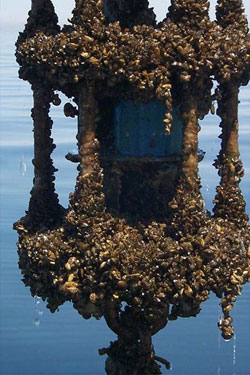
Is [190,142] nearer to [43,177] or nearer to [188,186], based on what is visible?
[188,186]

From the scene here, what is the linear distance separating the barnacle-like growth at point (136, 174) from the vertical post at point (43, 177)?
12 mm

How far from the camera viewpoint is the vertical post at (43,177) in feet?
36.2

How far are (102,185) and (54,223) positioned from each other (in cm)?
68

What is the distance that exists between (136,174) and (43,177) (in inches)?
36.0

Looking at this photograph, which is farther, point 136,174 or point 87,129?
point 136,174

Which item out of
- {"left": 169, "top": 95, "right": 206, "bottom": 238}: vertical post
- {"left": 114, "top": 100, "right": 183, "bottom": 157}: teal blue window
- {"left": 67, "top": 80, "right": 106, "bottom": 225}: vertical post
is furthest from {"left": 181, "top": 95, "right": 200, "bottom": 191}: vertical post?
{"left": 67, "top": 80, "right": 106, "bottom": 225}: vertical post

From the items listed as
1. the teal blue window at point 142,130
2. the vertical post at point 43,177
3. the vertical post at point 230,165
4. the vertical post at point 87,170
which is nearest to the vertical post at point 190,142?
the teal blue window at point 142,130

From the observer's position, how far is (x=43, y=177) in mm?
11125

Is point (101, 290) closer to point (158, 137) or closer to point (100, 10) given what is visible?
point (158, 137)

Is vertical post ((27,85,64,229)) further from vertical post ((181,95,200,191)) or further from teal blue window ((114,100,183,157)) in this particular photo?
vertical post ((181,95,200,191))

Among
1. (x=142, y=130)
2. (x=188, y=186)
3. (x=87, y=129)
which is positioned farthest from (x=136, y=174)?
(x=87, y=129)

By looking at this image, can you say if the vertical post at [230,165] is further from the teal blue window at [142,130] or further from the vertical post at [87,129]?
the vertical post at [87,129]

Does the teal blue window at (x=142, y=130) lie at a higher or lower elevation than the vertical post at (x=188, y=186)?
higher

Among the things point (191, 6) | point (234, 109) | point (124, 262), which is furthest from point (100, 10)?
point (124, 262)
